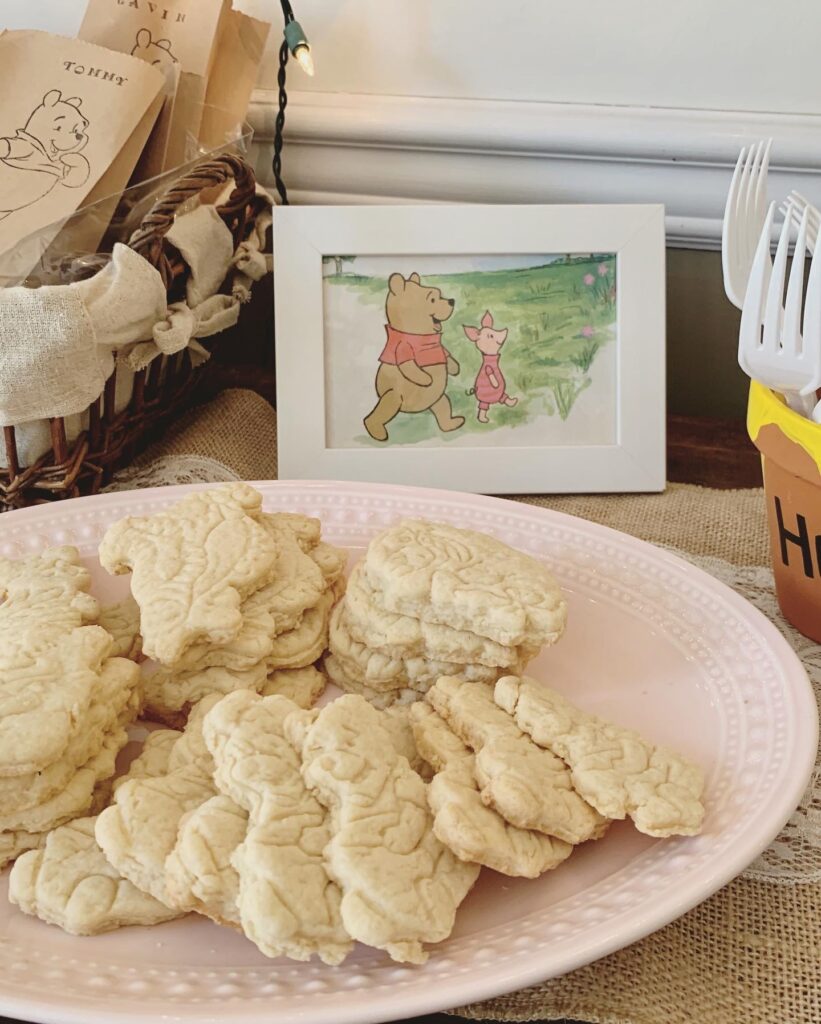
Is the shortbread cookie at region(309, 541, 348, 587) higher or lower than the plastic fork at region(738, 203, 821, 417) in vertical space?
lower

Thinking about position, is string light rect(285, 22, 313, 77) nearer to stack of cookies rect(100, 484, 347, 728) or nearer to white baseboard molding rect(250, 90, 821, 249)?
white baseboard molding rect(250, 90, 821, 249)

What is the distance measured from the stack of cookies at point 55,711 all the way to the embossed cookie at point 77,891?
0.03 meters

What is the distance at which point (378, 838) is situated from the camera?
55cm

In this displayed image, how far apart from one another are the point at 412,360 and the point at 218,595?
21.3 inches

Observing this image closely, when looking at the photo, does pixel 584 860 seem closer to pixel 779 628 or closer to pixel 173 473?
pixel 779 628

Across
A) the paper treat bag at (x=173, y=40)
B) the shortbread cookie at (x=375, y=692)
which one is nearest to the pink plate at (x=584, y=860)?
→ the shortbread cookie at (x=375, y=692)

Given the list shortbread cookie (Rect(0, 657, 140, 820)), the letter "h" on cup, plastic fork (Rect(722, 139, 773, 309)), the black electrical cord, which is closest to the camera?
shortbread cookie (Rect(0, 657, 140, 820))

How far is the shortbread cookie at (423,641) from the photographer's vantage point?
0.71 m

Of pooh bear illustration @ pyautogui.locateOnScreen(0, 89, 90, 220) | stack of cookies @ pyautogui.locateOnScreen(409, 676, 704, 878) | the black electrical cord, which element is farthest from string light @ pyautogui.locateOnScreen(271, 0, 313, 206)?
stack of cookies @ pyautogui.locateOnScreen(409, 676, 704, 878)

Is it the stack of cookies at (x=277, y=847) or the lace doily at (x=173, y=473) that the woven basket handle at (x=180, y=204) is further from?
the stack of cookies at (x=277, y=847)

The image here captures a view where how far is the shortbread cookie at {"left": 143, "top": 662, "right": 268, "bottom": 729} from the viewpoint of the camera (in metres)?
0.72

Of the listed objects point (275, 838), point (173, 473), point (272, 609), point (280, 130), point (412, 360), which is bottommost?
Answer: point (275, 838)

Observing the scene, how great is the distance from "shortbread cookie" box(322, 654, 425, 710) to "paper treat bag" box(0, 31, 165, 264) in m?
0.65

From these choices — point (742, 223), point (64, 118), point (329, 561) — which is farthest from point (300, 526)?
point (64, 118)
